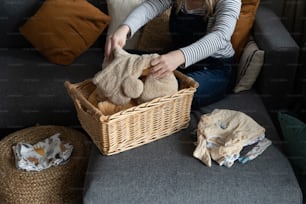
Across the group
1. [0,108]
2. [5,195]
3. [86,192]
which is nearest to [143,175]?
[86,192]

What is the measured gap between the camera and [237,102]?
160 centimetres

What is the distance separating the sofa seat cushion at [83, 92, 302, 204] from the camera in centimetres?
120

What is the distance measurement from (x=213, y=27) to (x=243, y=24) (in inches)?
13.7

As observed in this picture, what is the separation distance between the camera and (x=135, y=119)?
51.1 inches

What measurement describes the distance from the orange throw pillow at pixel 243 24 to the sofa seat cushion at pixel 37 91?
2.00 ft

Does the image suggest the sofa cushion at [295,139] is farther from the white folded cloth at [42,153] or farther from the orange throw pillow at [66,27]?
the orange throw pillow at [66,27]

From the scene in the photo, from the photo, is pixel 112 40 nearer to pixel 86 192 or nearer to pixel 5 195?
pixel 86 192

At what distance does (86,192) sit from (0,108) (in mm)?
634

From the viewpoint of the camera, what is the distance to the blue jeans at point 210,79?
1539 mm

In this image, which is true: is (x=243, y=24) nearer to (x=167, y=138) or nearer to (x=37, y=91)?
(x=167, y=138)

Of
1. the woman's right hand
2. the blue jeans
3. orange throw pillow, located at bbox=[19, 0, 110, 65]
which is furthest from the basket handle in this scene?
orange throw pillow, located at bbox=[19, 0, 110, 65]

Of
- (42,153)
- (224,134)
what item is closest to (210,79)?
(224,134)

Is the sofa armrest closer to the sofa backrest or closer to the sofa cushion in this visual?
the sofa cushion

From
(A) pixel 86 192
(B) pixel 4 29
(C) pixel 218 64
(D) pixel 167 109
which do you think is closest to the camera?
(A) pixel 86 192
